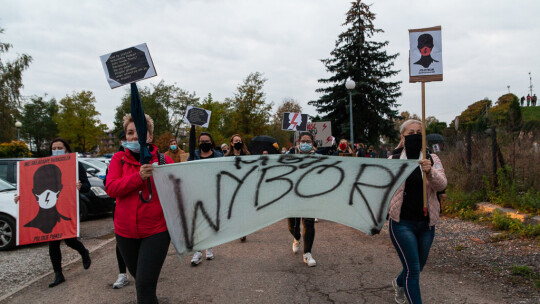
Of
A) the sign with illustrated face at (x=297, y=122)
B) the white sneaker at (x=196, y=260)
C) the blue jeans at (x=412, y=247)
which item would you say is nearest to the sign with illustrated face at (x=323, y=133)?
the sign with illustrated face at (x=297, y=122)

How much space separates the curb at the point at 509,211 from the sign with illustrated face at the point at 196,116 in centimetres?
564

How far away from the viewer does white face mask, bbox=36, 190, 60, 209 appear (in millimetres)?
4891

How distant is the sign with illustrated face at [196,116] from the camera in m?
6.11

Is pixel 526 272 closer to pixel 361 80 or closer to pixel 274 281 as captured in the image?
pixel 274 281

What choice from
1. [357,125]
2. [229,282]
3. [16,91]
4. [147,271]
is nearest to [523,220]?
[229,282]

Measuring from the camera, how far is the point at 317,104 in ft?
108

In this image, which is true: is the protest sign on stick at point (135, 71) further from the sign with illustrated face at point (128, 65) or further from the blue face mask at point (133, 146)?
the blue face mask at point (133, 146)

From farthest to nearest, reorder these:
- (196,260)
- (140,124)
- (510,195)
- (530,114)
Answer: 1. (530,114)
2. (510,195)
3. (196,260)
4. (140,124)

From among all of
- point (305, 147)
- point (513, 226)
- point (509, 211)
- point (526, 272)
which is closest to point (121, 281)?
point (305, 147)

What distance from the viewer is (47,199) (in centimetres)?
491

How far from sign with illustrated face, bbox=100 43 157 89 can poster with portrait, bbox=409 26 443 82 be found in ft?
7.91

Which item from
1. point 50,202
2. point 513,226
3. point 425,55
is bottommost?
point 513,226

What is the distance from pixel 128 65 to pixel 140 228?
1.33 m

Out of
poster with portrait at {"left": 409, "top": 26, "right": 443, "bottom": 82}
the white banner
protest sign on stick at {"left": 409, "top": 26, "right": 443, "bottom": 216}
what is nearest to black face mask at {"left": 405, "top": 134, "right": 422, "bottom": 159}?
the white banner
